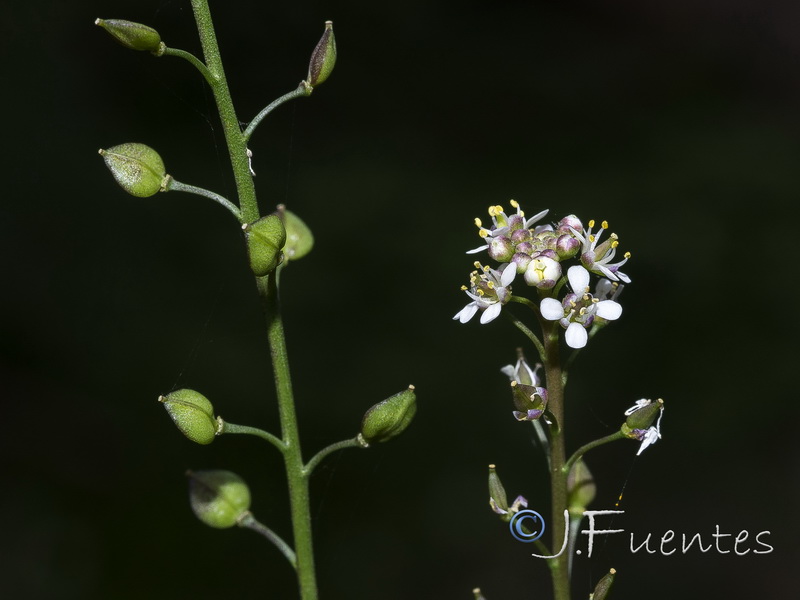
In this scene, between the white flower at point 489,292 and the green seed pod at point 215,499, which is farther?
the green seed pod at point 215,499

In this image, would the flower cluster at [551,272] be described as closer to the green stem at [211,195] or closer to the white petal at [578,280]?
the white petal at [578,280]

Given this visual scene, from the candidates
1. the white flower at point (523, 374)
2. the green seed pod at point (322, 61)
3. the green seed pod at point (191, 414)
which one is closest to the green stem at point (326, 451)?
the green seed pod at point (191, 414)

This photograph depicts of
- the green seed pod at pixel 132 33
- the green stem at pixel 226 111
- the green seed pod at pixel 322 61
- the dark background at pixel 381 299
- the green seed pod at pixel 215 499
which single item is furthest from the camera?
the dark background at pixel 381 299

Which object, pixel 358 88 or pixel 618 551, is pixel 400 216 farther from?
pixel 618 551

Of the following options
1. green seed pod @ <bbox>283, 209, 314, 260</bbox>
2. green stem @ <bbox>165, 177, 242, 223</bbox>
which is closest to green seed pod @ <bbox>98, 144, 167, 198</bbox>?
green stem @ <bbox>165, 177, 242, 223</bbox>

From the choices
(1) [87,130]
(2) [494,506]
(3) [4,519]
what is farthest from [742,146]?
(3) [4,519]

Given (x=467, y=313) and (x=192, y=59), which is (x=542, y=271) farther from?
(x=192, y=59)
